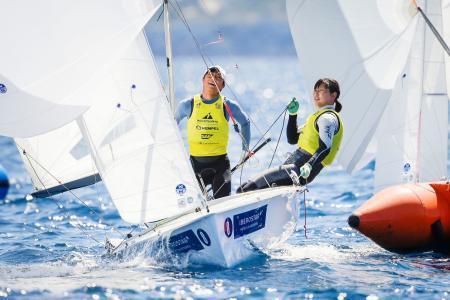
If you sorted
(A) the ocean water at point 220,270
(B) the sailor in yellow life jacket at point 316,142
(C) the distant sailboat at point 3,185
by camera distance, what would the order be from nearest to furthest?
(A) the ocean water at point 220,270, (B) the sailor in yellow life jacket at point 316,142, (C) the distant sailboat at point 3,185

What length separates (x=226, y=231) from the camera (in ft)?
21.5

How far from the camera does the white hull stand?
21.4 ft

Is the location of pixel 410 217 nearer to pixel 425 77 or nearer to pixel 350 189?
pixel 425 77

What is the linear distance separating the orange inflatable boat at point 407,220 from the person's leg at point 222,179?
1.10m

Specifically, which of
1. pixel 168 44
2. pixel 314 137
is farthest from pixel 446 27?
pixel 168 44

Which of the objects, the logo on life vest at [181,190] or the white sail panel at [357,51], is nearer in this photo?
the logo on life vest at [181,190]

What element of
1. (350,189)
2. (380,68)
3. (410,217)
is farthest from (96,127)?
(350,189)

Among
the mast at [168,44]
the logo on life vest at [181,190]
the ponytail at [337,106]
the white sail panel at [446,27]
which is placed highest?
the white sail panel at [446,27]

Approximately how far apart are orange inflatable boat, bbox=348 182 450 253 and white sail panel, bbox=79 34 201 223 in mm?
1596

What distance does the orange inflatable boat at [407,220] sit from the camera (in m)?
7.46

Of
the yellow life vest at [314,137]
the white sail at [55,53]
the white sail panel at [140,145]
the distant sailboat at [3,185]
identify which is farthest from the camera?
the distant sailboat at [3,185]

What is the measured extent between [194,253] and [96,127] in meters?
1.24

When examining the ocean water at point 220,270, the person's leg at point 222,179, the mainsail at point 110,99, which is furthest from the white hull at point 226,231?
the person's leg at point 222,179

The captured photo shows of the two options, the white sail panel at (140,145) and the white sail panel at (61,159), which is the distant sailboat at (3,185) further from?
the white sail panel at (140,145)
